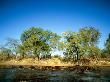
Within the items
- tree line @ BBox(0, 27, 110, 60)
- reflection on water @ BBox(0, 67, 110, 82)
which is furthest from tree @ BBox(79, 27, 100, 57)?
reflection on water @ BBox(0, 67, 110, 82)

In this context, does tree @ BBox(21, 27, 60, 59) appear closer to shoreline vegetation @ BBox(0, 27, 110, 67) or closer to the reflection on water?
shoreline vegetation @ BBox(0, 27, 110, 67)

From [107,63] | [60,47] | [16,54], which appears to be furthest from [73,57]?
[16,54]

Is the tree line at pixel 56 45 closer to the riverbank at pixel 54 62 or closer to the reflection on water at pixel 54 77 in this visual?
the riverbank at pixel 54 62

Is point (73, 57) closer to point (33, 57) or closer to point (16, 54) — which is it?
point (33, 57)

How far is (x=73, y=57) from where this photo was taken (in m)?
87.7

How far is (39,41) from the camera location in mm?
102438

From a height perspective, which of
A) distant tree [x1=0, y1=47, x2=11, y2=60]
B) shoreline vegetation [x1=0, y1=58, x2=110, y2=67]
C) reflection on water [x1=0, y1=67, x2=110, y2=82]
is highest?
distant tree [x1=0, y1=47, x2=11, y2=60]

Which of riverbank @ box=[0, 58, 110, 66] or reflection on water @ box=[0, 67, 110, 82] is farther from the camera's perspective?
riverbank @ box=[0, 58, 110, 66]

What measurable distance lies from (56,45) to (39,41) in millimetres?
8818

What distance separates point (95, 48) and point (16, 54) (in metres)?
44.0

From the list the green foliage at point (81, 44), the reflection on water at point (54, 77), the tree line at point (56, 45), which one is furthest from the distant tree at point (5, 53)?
the reflection on water at point (54, 77)

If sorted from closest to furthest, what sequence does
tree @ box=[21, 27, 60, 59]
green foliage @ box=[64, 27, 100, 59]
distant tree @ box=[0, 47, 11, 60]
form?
1. green foliage @ box=[64, 27, 100, 59]
2. tree @ box=[21, 27, 60, 59]
3. distant tree @ box=[0, 47, 11, 60]

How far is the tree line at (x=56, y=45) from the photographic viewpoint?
3396 inches

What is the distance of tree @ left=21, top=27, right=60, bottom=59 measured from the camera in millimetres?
100188
